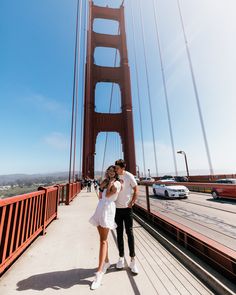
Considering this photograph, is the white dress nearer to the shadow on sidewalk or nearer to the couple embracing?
the couple embracing

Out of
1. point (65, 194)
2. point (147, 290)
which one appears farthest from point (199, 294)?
point (65, 194)

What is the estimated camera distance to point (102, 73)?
25.8 meters

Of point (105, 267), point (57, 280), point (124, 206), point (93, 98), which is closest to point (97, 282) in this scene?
point (105, 267)

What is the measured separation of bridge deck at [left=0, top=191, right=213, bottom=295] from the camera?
1843 millimetres

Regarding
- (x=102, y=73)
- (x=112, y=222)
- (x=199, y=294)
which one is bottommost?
(x=199, y=294)

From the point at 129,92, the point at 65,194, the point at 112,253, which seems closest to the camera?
the point at 112,253

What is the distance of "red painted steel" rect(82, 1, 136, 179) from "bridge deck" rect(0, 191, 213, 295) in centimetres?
1724

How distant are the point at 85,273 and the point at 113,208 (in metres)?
0.89

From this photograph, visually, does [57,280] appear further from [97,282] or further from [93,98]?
[93,98]

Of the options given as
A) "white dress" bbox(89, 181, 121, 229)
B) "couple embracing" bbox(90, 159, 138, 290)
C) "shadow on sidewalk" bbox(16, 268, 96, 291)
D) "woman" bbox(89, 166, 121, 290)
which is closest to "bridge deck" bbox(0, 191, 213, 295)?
"shadow on sidewalk" bbox(16, 268, 96, 291)

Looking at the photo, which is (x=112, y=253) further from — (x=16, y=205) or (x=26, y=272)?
(x=16, y=205)

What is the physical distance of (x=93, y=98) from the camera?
24172 millimetres

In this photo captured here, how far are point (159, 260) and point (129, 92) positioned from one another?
75.0 ft

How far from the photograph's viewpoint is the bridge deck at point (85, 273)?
184 cm
